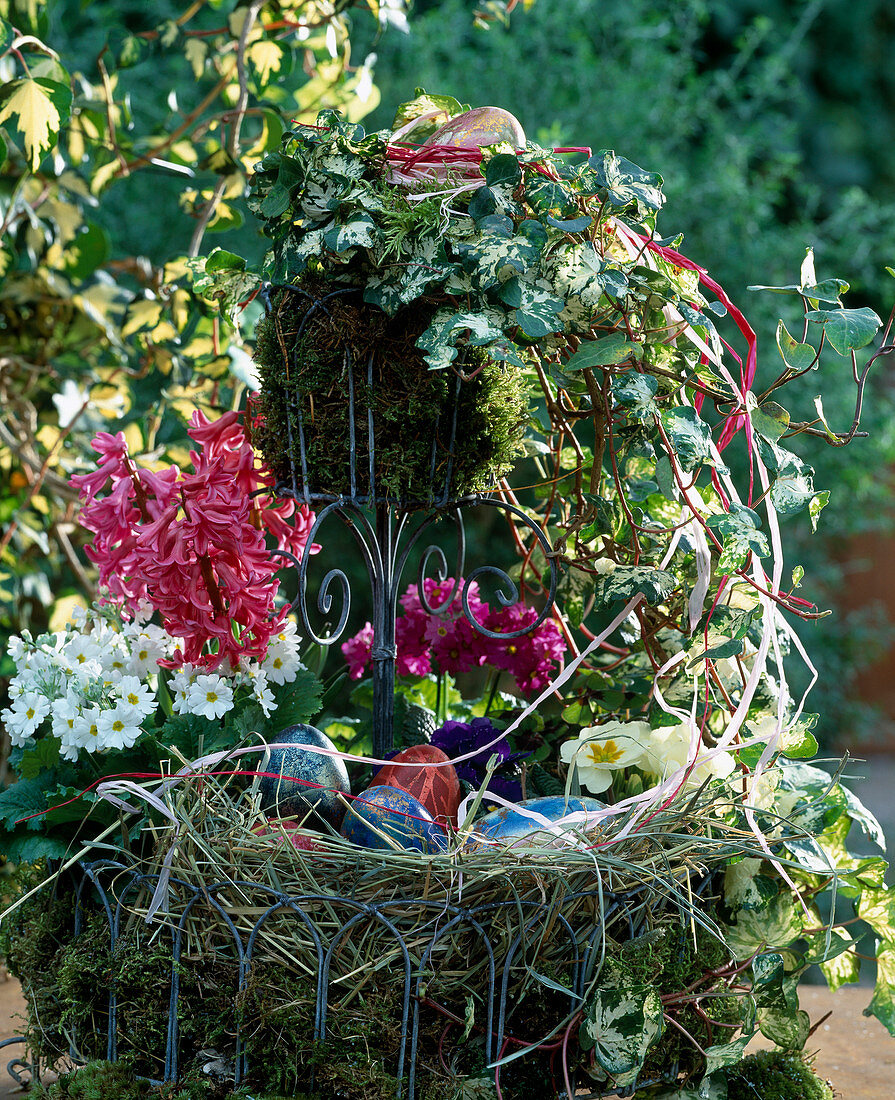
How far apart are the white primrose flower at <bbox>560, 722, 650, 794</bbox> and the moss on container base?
316 mm

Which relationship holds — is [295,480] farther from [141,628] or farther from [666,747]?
[666,747]

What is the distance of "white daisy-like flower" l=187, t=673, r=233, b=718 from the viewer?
112cm

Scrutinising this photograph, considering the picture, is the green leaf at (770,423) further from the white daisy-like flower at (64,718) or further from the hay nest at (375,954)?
the white daisy-like flower at (64,718)

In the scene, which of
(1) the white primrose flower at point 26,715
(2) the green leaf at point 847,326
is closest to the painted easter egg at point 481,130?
(2) the green leaf at point 847,326

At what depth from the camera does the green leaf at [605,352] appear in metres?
0.98

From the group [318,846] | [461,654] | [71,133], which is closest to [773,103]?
[71,133]

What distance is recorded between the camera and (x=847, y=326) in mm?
961

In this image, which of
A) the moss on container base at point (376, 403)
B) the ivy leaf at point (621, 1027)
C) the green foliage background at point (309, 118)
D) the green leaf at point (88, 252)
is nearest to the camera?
the ivy leaf at point (621, 1027)

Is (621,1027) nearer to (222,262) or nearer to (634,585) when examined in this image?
(634,585)

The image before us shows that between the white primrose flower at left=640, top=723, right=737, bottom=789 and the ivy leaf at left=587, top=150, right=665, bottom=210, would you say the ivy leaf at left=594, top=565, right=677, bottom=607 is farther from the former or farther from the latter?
the ivy leaf at left=587, top=150, right=665, bottom=210

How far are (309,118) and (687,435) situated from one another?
150 centimetres

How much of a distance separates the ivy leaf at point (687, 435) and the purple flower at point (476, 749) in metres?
0.43

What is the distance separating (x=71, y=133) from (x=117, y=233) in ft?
6.15

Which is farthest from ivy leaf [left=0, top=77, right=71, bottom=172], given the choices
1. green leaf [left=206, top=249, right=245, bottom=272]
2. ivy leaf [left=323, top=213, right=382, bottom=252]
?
ivy leaf [left=323, top=213, right=382, bottom=252]
